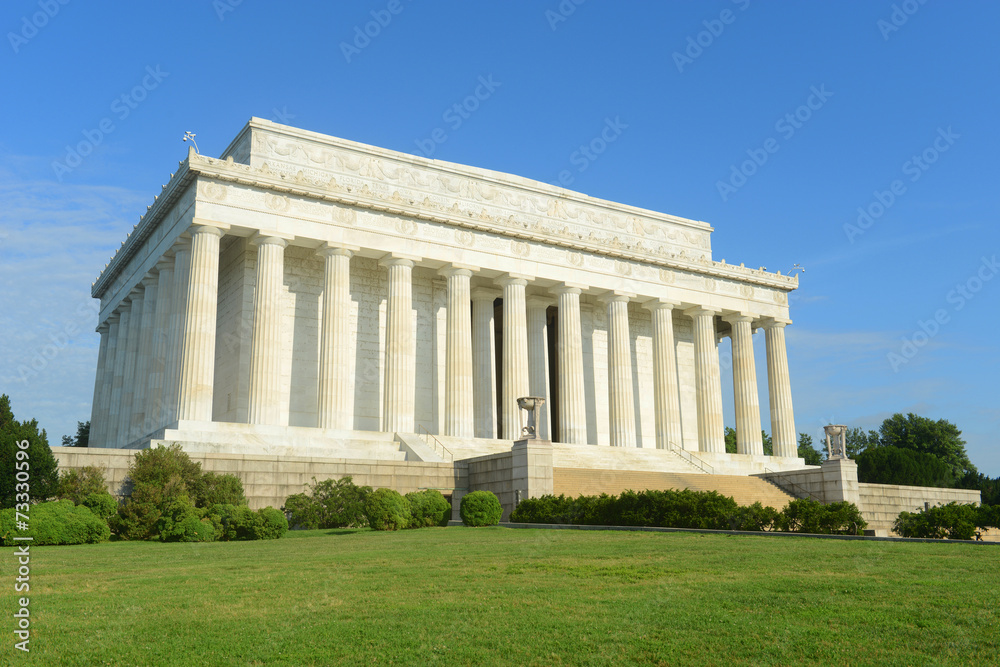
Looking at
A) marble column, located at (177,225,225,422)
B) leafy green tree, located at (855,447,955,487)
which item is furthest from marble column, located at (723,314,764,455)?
marble column, located at (177,225,225,422)

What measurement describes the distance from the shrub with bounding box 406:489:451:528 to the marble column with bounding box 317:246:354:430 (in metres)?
14.4

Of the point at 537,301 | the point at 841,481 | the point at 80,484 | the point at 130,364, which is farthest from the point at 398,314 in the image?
the point at 841,481

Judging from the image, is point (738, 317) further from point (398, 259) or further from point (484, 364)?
point (398, 259)

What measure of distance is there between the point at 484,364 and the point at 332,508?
23110 millimetres

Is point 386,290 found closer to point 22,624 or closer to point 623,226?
point 623,226

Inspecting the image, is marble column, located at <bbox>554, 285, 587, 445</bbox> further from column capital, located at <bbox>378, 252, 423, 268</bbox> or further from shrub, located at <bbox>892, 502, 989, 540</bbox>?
shrub, located at <bbox>892, 502, 989, 540</bbox>

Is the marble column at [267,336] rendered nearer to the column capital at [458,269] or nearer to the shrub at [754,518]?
the column capital at [458,269]

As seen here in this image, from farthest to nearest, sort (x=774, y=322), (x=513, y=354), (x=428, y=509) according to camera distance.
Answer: (x=774, y=322) → (x=513, y=354) → (x=428, y=509)

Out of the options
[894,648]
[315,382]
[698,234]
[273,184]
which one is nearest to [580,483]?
[315,382]

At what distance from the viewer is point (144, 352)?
48719mm

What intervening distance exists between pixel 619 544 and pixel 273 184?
1188 inches

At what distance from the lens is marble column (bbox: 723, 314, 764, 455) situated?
5484cm

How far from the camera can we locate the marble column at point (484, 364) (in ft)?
161

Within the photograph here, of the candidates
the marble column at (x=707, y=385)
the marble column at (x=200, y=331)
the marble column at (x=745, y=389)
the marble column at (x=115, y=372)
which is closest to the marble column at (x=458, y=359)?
the marble column at (x=200, y=331)
